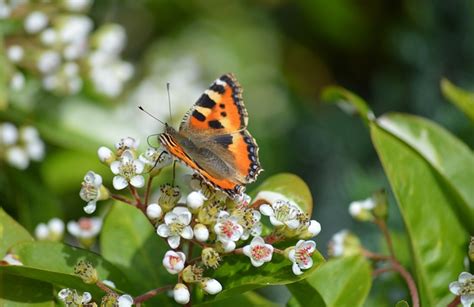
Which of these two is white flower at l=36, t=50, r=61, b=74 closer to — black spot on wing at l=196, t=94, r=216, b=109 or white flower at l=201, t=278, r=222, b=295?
black spot on wing at l=196, t=94, r=216, b=109

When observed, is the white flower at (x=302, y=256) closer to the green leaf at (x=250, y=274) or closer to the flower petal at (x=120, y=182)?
the green leaf at (x=250, y=274)

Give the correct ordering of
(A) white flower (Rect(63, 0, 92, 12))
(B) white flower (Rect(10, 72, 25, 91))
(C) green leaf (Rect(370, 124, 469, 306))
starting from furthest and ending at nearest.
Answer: (A) white flower (Rect(63, 0, 92, 12)), (B) white flower (Rect(10, 72, 25, 91)), (C) green leaf (Rect(370, 124, 469, 306))

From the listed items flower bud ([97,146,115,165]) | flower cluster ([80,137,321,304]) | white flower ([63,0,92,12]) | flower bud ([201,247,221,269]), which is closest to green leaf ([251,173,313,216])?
flower cluster ([80,137,321,304])

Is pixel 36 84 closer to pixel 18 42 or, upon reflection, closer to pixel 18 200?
pixel 18 42

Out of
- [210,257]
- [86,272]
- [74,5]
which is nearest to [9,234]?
[86,272]

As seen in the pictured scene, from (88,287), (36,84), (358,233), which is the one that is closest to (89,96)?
(36,84)

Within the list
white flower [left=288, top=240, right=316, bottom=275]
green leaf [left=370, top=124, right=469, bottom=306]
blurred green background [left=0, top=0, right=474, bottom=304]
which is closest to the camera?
white flower [left=288, top=240, right=316, bottom=275]
